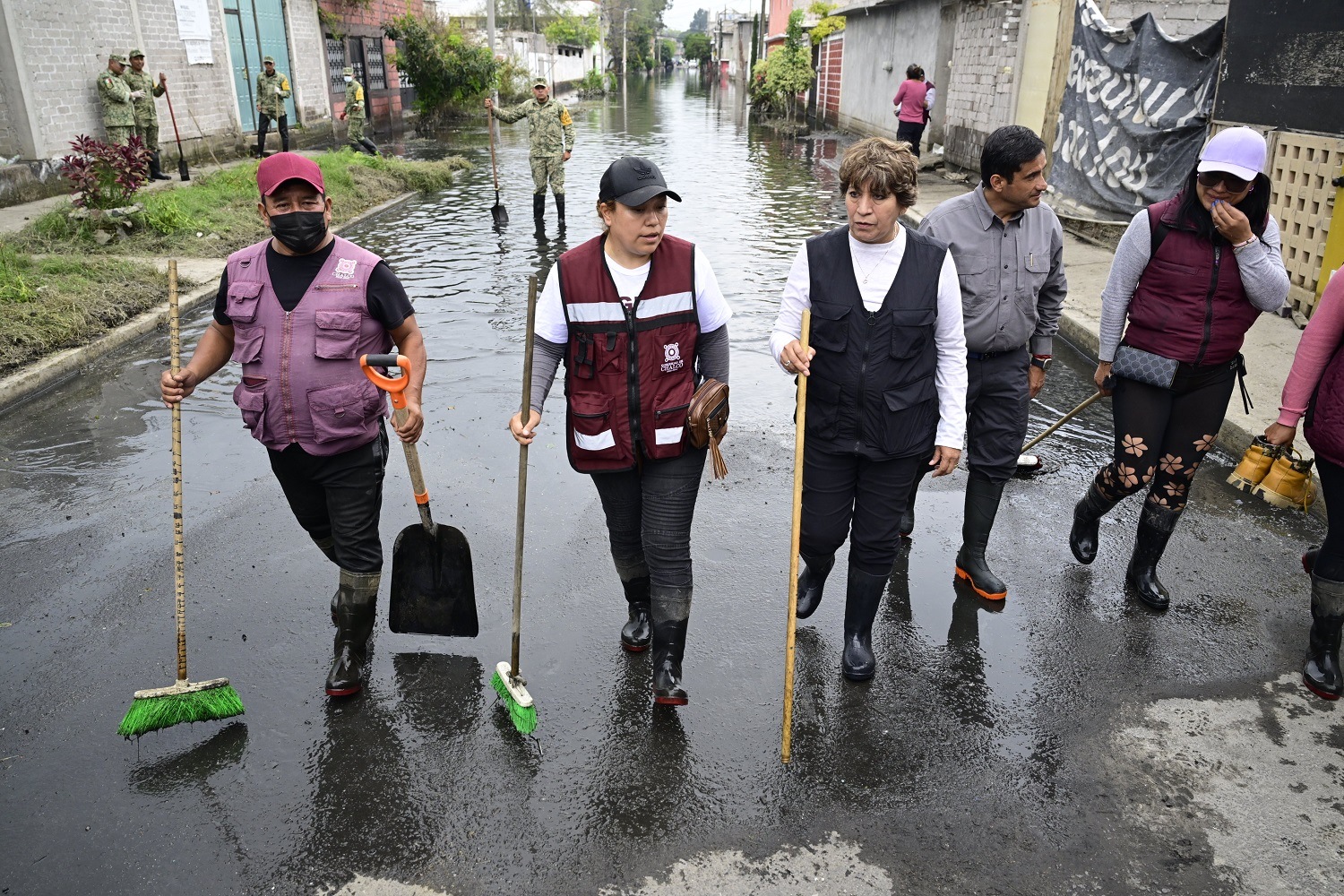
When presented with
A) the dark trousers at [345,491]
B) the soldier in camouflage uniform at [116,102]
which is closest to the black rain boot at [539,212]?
the soldier in camouflage uniform at [116,102]

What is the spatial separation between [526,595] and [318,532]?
3.31 feet

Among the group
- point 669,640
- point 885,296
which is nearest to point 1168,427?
point 885,296

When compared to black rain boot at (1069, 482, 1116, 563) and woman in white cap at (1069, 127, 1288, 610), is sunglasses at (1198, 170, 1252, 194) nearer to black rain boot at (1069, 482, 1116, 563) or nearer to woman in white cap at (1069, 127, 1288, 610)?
woman in white cap at (1069, 127, 1288, 610)

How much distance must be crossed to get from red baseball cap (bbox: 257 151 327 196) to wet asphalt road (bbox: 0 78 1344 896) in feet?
6.13

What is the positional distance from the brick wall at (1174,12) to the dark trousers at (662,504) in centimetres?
1215

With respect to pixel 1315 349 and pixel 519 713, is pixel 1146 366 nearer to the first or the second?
pixel 1315 349

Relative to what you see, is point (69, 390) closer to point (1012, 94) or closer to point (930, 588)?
point (930, 588)

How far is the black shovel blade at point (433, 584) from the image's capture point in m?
3.73

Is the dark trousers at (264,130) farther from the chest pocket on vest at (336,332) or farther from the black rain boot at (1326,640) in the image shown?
the black rain boot at (1326,640)

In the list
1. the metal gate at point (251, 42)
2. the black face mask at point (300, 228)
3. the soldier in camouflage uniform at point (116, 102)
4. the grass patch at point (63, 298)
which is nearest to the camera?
the black face mask at point (300, 228)

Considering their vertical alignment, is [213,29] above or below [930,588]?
above

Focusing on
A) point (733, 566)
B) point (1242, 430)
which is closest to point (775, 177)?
point (1242, 430)

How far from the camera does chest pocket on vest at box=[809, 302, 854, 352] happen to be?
10.9 ft

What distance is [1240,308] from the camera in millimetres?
3850
